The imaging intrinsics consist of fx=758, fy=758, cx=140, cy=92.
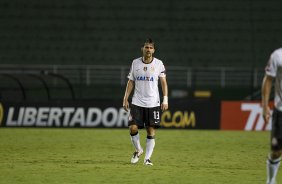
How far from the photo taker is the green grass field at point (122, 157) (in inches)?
410

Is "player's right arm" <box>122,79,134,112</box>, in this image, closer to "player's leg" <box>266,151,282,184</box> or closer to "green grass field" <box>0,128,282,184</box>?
"green grass field" <box>0,128,282,184</box>

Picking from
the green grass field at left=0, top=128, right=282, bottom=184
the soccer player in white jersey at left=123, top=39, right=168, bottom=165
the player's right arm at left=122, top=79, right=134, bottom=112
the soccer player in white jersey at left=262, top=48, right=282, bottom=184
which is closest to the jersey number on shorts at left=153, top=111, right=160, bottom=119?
the soccer player in white jersey at left=123, top=39, right=168, bottom=165

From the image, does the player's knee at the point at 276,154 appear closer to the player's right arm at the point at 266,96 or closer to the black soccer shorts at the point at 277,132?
the black soccer shorts at the point at 277,132

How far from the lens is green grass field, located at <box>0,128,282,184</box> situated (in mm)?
10406

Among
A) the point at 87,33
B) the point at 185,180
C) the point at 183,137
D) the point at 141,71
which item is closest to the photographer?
the point at 185,180

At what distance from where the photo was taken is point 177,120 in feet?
76.0

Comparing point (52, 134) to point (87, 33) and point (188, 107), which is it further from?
point (87, 33)

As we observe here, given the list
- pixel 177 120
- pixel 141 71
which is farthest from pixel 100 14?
pixel 141 71

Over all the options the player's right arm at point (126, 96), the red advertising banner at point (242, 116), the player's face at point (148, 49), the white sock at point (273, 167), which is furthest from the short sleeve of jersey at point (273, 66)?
the red advertising banner at point (242, 116)

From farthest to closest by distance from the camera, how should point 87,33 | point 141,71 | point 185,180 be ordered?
point 87,33 → point 141,71 → point 185,180

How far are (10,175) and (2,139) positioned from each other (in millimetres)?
7740

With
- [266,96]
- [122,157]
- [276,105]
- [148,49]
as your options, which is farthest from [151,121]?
[266,96]

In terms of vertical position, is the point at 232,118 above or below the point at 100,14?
below

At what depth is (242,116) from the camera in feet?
76.1
